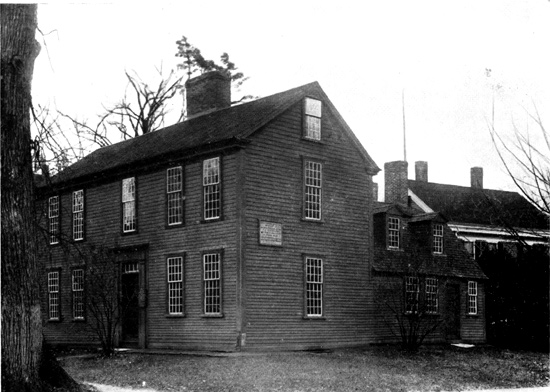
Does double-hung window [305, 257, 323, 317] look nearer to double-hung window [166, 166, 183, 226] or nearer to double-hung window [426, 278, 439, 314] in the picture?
double-hung window [166, 166, 183, 226]

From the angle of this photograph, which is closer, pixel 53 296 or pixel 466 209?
pixel 53 296

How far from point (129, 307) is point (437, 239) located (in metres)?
12.8

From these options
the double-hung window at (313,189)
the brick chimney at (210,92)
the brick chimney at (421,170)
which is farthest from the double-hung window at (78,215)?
the brick chimney at (421,170)

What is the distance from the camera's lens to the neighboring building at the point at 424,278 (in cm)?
2802

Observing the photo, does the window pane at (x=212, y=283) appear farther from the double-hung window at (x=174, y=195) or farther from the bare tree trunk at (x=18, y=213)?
the bare tree trunk at (x=18, y=213)

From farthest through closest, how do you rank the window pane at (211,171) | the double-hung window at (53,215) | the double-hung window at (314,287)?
1. the double-hung window at (53,215)
2. the double-hung window at (314,287)
3. the window pane at (211,171)

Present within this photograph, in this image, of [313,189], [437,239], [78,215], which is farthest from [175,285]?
[437,239]

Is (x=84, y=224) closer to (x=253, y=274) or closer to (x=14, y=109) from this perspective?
(x=253, y=274)

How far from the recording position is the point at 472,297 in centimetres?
3331

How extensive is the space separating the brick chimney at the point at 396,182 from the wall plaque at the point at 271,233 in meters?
17.5

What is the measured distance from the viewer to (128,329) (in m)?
27.8

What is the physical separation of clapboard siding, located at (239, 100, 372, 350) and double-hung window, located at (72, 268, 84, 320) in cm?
893

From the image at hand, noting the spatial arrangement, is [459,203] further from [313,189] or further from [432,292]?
[313,189]

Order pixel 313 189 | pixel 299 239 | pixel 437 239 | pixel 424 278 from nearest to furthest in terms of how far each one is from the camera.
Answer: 1. pixel 299 239
2. pixel 313 189
3. pixel 424 278
4. pixel 437 239
